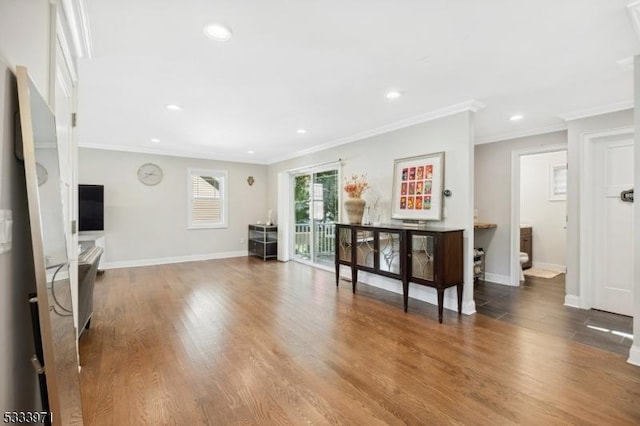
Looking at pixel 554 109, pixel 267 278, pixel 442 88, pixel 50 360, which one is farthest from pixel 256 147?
pixel 50 360

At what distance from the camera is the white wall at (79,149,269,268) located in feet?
18.7

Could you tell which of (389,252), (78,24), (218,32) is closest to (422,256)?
(389,252)

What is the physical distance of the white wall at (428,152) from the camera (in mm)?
3383

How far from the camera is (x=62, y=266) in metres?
1.32

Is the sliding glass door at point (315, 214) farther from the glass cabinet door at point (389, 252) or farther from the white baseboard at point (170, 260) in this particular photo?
the glass cabinet door at point (389, 252)

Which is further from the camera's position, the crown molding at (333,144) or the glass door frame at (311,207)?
the glass door frame at (311,207)

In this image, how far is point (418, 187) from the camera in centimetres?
383

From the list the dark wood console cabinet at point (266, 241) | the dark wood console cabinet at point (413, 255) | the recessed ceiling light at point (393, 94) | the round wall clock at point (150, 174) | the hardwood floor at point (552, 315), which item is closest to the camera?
the hardwood floor at point (552, 315)

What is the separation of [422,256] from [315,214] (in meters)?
3.07

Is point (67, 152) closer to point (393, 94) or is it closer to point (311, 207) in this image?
point (393, 94)

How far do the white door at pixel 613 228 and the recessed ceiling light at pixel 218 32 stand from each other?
4134 mm

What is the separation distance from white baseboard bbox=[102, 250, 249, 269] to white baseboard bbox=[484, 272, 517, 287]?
16.6ft

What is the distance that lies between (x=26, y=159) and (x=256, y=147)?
190 inches


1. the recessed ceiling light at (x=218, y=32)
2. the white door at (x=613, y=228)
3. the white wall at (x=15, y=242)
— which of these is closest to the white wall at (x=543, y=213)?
the white door at (x=613, y=228)
